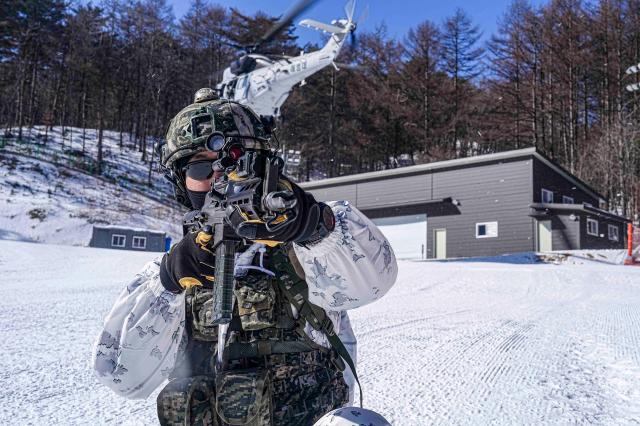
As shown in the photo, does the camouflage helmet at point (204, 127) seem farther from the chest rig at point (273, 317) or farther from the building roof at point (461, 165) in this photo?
the building roof at point (461, 165)

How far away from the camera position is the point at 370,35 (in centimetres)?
3491

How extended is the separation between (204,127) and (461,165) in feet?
64.7

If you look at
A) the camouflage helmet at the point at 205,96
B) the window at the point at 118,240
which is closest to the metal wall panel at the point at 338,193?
the window at the point at 118,240

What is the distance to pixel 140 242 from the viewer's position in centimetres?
2092

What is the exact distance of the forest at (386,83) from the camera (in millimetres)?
28344

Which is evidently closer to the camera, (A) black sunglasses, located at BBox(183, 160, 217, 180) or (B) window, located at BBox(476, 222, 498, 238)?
(A) black sunglasses, located at BBox(183, 160, 217, 180)

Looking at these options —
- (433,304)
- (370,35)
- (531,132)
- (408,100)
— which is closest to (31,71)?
(370,35)

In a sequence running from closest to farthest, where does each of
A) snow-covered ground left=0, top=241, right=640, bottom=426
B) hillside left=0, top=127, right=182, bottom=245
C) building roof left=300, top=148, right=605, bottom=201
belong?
snow-covered ground left=0, top=241, right=640, bottom=426 → building roof left=300, top=148, right=605, bottom=201 → hillside left=0, top=127, right=182, bottom=245

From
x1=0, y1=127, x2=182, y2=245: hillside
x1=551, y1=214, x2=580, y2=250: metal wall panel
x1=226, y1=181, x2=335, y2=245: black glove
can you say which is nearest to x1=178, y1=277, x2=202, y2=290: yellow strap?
x1=226, y1=181, x2=335, y2=245: black glove

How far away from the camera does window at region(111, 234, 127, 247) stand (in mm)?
20500

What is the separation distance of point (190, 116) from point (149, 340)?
0.81 m

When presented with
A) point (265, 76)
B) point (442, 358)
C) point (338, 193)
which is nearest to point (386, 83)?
point (338, 193)

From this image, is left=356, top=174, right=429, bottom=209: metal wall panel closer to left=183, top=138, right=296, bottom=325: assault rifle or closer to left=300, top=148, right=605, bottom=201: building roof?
left=300, top=148, right=605, bottom=201: building roof

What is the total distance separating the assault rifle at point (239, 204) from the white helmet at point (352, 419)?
0.36 meters
